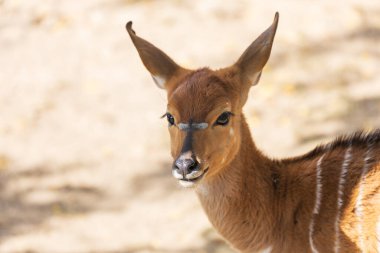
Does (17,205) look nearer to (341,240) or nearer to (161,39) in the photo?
(161,39)

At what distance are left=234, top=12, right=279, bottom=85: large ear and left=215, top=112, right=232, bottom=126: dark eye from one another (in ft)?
1.25

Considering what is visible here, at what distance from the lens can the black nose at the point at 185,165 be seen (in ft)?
14.0

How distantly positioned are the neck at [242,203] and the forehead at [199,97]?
32 cm

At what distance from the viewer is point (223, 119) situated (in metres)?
4.55

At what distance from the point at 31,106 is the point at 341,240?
5.02 m

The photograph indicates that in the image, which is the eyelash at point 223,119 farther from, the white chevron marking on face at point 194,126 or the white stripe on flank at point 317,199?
the white stripe on flank at point 317,199

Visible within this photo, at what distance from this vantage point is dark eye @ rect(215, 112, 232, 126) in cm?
454

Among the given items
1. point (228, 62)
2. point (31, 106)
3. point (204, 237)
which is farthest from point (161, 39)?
point (204, 237)

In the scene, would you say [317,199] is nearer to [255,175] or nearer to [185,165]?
[255,175]

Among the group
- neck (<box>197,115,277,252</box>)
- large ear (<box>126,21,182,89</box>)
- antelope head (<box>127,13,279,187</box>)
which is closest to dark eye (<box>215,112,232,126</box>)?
antelope head (<box>127,13,279,187</box>)

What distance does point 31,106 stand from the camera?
8570 millimetres

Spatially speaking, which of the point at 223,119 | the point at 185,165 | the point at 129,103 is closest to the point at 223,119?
the point at 223,119

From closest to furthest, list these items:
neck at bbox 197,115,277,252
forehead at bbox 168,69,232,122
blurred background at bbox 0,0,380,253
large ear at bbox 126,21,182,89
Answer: forehead at bbox 168,69,232,122 → neck at bbox 197,115,277,252 → large ear at bbox 126,21,182,89 → blurred background at bbox 0,0,380,253

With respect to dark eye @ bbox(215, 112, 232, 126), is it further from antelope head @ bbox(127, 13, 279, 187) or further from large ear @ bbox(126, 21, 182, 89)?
large ear @ bbox(126, 21, 182, 89)
